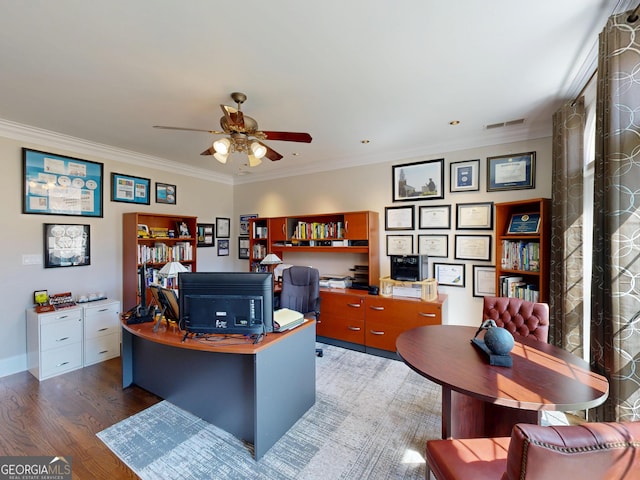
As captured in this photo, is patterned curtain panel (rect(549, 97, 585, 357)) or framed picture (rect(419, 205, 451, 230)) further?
framed picture (rect(419, 205, 451, 230))

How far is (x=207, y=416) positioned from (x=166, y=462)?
1.35 ft

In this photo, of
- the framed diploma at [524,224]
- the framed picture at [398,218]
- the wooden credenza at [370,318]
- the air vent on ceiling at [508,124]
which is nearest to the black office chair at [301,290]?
the wooden credenza at [370,318]

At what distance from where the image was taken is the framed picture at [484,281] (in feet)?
10.9

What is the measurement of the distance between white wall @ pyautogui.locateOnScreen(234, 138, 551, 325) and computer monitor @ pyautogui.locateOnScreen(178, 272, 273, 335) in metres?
2.49

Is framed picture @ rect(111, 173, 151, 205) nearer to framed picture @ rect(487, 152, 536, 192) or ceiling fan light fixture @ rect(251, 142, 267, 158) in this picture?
ceiling fan light fixture @ rect(251, 142, 267, 158)

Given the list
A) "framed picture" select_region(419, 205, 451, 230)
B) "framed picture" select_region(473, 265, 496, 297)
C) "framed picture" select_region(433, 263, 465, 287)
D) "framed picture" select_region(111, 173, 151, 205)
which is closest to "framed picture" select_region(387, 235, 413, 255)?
"framed picture" select_region(419, 205, 451, 230)

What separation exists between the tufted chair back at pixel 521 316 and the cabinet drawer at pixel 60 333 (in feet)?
14.0

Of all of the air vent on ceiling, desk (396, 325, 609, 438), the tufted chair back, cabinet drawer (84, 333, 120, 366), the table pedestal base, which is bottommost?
cabinet drawer (84, 333, 120, 366)

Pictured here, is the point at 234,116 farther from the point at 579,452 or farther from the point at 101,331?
the point at 101,331

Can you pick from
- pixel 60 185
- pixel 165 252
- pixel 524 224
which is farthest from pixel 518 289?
pixel 60 185

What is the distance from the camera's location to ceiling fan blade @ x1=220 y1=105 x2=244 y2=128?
208 cm

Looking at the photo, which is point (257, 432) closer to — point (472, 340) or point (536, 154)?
point (472, 340)

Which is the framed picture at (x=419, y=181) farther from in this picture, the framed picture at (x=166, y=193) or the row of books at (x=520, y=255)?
the framed picture at (x=166, y=193)

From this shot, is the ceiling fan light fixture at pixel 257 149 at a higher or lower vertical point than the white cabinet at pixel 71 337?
higher
